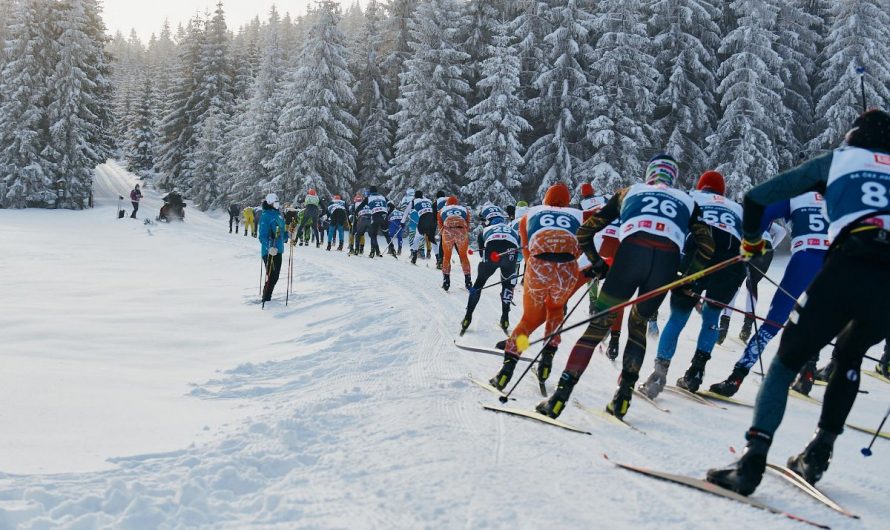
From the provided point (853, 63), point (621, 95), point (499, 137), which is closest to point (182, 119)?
point (499, 137)

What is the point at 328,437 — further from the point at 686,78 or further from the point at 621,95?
the point at 686,78

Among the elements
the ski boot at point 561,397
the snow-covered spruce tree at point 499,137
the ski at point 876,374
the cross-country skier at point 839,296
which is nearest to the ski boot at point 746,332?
the ski at point 876,374

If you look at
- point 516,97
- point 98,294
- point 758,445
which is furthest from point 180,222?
point 758,445

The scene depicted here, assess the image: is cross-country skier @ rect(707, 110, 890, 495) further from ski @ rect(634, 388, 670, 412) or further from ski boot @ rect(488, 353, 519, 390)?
ski boot @ rect(488, 353, 519, 390)

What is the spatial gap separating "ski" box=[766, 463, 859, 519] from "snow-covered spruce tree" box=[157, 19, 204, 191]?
170ft

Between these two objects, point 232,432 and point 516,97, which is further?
point 516,97

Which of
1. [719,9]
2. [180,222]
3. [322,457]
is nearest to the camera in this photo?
[322,457]

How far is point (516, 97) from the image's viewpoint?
88.3 ft

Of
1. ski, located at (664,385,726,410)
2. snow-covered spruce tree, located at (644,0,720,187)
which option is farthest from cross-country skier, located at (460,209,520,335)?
snow-covered spruce tree, located at (644,0,720,187)

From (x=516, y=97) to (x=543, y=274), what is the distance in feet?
→ 74.1

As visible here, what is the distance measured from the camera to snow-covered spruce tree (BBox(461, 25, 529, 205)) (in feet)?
86.5

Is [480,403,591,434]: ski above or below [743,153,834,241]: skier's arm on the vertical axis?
below

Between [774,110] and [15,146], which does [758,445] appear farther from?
[15,146]

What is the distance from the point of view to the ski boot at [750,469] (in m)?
3.10
